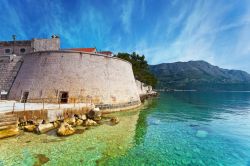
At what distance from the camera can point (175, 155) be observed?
35.7 feet

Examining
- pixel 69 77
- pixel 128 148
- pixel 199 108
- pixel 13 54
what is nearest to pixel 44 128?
pixel 128 148

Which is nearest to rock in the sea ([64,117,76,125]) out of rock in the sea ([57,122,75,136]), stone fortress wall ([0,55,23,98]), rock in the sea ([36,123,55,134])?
rock in the sea ([36,123,55,134])

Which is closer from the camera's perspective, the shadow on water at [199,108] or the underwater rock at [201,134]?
the underwater rock at [201,134]

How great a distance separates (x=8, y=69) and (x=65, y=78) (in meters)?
11.3

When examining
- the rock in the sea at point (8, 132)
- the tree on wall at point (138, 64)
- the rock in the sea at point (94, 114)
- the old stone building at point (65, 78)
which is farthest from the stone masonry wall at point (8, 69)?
the tree on wall at point (138, 64)

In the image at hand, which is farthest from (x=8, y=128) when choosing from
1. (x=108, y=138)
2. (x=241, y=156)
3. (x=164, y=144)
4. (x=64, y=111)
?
(x=241, y=156)

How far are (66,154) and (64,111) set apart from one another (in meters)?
7.88

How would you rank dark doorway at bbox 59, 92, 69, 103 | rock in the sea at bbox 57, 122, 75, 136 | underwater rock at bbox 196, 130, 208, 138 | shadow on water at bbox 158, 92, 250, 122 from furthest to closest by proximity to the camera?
shadow on water at bbox 158, 92, 250, 122 → dark doorway at bbox 59, 92, 69, 103 → underwater rock at bbox 196, 130, 208, 138 → rock in the sea at bbox 57, 122, 75, 136

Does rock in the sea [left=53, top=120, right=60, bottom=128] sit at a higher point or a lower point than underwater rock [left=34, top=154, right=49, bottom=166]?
higher

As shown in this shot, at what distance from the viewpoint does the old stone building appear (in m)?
22.8

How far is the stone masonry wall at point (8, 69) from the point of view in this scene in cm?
2730

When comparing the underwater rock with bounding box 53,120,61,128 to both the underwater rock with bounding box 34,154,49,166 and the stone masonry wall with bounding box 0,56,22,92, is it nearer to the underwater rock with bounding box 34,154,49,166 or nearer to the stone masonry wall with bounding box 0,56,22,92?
the underwater rock with bounding box 34,154,49,166

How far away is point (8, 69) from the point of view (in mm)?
28547

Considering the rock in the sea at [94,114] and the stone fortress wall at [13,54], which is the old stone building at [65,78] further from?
the rock in the sea at [94,114]
